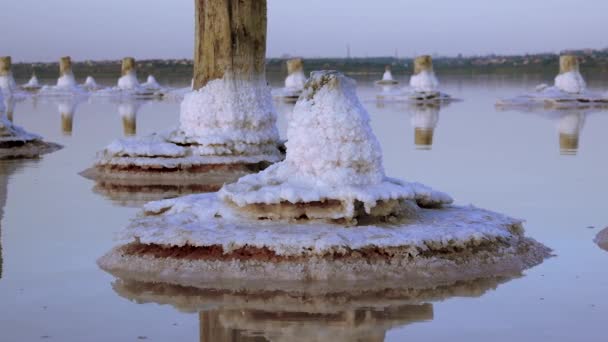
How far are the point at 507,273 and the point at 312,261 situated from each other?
137 cm

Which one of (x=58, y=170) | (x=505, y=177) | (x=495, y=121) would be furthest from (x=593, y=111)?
(x=58, y=170)

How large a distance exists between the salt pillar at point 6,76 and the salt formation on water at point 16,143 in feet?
85.3

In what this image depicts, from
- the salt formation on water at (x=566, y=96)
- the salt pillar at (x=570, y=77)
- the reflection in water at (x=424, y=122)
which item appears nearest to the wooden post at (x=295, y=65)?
the reflection in water at (x=424, y=122)

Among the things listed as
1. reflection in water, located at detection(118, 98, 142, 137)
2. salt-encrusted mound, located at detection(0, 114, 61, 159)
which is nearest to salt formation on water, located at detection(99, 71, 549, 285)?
salt-encrusted mound, located at detection(0, 114, 61, 159)

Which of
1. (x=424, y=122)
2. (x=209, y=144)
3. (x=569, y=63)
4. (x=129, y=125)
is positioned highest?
(x=569, y=63)

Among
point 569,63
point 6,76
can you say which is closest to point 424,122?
point 569,63

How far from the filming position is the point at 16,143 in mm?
15859

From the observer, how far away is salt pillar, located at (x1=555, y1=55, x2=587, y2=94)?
30.3 metres

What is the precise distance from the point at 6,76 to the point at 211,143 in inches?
1242

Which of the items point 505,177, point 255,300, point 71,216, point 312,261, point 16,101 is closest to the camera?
point 255,300

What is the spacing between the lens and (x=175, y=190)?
37.6 feet

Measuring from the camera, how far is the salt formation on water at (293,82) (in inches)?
1393

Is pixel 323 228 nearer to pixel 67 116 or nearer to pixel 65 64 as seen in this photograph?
pixel 67 116

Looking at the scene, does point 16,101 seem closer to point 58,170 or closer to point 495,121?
point 495,121
